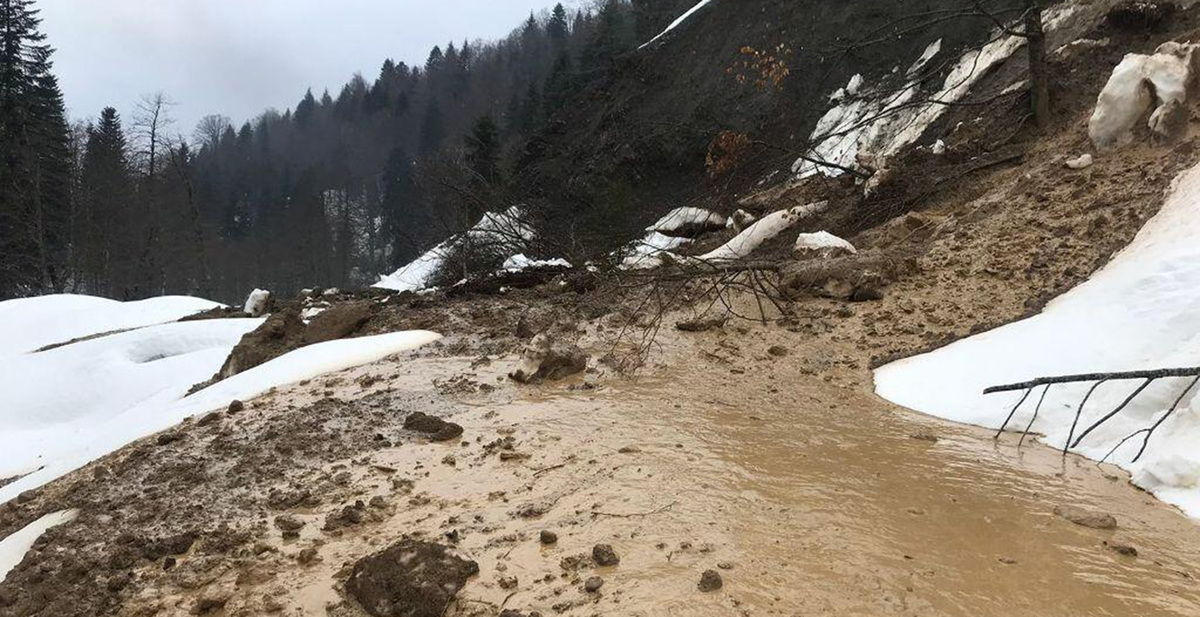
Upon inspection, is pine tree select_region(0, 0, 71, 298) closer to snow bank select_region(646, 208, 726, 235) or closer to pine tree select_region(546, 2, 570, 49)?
snow bank select_region(646, 208, 726, 235)

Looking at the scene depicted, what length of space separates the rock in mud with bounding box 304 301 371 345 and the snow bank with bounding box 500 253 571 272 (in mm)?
3117

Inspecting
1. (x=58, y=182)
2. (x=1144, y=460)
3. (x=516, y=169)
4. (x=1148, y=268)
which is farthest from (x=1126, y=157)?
(x=58, y=182)

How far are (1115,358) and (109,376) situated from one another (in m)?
15.2

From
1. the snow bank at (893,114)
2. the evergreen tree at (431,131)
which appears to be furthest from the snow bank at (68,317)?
the evergreen tree at (431,131)

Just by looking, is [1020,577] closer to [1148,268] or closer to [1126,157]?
[1148,268]

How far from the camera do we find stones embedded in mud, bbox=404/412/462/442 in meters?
5.25

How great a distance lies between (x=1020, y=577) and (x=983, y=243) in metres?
6.38

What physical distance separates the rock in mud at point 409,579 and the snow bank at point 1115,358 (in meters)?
3.78

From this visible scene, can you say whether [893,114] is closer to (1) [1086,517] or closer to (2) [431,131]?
(1) [1086,517]

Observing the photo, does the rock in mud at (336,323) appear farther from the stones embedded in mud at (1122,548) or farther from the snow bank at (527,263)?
the stones embedded in mud at (1122,548)

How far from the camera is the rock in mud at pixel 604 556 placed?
3.13 metres

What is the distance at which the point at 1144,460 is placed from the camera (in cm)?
390

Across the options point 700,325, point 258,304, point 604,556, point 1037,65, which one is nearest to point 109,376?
point 258,304

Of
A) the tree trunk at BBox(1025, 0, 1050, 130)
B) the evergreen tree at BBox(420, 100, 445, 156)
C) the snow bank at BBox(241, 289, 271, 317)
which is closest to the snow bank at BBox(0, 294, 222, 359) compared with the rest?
the snow bank at BBox(241, 289, 271, 317)
